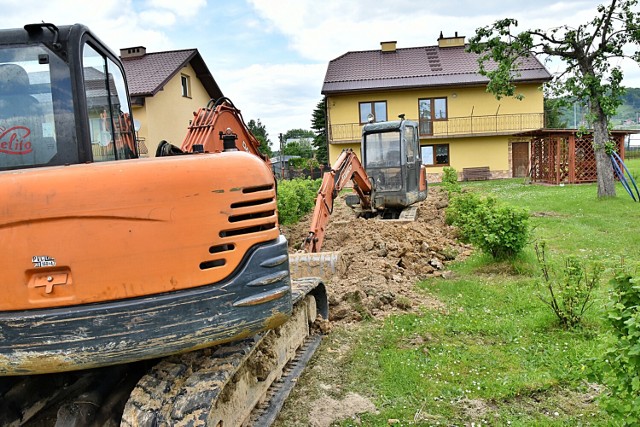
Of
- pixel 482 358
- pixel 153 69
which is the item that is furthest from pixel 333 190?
pixel 153 69

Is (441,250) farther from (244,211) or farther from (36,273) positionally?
(36,273)

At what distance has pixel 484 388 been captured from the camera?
459cm

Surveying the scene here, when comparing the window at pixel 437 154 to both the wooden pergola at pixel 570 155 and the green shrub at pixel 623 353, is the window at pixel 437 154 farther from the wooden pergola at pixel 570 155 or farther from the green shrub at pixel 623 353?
the green shrub at pixel 623 353

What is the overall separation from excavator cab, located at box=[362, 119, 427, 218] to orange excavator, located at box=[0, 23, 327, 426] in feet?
32.1

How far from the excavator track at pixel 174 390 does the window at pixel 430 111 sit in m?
29.3

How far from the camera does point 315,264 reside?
7953 mm

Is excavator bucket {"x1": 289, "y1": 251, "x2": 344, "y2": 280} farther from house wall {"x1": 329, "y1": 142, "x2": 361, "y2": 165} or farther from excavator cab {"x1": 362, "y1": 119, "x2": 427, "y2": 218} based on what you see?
house wall {"x1": 329, "y1": 142, "x2": 361, "y2": 165}

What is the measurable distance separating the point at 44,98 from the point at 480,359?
4290mm

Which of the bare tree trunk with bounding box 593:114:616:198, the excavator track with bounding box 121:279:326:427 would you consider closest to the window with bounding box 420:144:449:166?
the bare tree trunk with bounding box 593:114:616:198

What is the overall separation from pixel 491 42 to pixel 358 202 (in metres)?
8.08

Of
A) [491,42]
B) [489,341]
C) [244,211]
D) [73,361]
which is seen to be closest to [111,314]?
[73,361]

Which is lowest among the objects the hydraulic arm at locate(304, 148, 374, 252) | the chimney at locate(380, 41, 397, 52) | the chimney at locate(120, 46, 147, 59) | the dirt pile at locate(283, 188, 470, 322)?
the dirt pile at locate(283, 188, 470, 322)

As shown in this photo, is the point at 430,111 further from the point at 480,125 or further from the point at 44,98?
the point at 44,98

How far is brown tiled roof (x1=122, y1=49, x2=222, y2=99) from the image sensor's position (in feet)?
80.4
